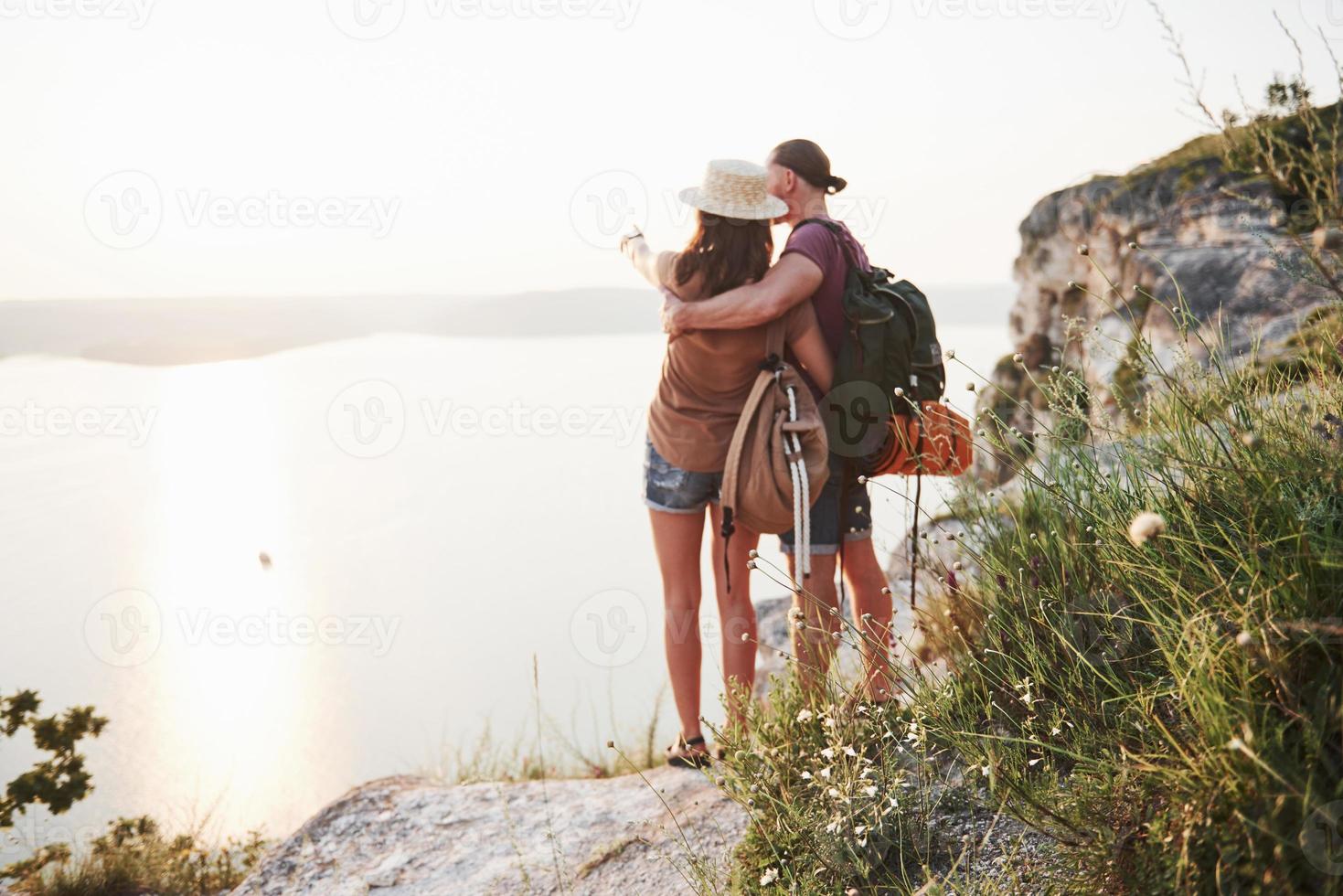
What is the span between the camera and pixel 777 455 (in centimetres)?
333

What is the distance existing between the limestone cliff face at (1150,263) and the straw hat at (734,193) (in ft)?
8.97

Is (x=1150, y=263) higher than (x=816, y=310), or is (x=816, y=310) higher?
(x=1150, y=263)

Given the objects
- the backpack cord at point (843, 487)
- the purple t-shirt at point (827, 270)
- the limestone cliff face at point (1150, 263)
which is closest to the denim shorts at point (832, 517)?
the backpack cord at point (843, 487)

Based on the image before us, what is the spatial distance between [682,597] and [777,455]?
0.78m

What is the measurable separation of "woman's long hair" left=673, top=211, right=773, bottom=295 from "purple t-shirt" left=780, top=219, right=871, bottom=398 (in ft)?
0.38

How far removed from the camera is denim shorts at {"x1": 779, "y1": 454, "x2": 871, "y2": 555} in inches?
138

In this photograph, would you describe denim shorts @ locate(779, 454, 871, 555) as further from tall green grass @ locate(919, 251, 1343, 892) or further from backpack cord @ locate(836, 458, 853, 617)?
tall green grass @ locate(919, 251, 1343, 892)

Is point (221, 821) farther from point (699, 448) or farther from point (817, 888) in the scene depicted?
point (817, 888)

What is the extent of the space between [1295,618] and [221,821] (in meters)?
4.65

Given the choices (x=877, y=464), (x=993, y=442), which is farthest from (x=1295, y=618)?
(x=877, y=464)

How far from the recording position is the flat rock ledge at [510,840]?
10.1 ft

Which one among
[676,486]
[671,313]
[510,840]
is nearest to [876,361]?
[671,313]

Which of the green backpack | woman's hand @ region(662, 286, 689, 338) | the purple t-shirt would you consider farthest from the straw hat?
woman's hand @ region(662, 286, 689, 338)

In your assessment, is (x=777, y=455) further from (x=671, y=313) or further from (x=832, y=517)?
(x=671, y=313)
